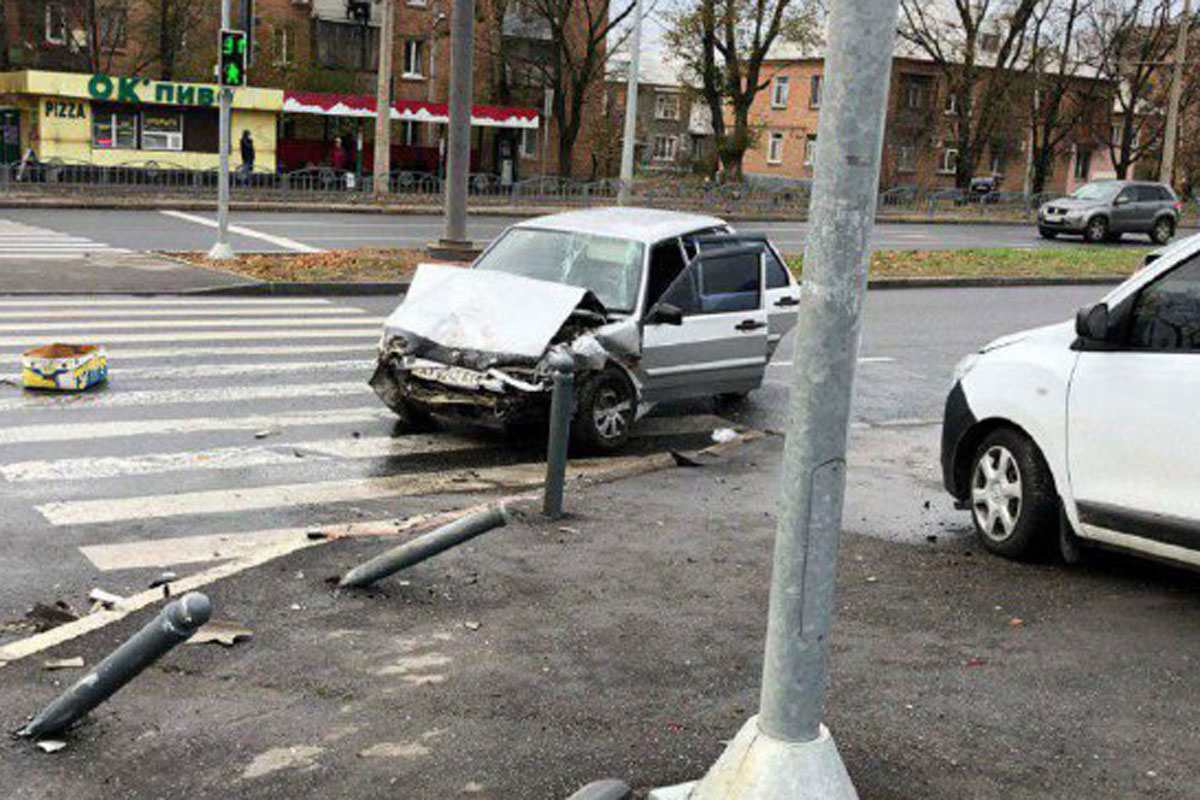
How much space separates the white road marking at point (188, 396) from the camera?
428 inches

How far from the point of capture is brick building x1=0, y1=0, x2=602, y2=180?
47844 mm

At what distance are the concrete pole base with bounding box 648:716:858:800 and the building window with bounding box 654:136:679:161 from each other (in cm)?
9614

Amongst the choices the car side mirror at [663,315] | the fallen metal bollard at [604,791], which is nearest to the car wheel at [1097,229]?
the car side mirror at [663,315]

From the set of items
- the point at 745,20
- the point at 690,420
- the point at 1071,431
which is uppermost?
the point at 745,20

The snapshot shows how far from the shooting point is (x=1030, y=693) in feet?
17.6

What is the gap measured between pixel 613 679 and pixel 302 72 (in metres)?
54.9

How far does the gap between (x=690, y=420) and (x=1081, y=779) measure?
761cm

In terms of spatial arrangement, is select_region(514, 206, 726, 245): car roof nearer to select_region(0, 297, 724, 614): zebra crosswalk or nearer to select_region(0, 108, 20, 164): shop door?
select_region(0, 297, 724, 614): zebra crosswalk

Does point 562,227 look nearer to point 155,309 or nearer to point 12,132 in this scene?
point 155,309

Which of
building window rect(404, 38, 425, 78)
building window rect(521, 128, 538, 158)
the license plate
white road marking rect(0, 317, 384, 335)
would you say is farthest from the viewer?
building window rect(521, 128, 538, 158)

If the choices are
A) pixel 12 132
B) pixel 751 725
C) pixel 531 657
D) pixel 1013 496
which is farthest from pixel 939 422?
pixel 12 132

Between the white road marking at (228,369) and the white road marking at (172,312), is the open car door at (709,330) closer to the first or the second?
the white road marking at (228,369)

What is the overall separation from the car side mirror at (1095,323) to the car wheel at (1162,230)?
37.2 metres

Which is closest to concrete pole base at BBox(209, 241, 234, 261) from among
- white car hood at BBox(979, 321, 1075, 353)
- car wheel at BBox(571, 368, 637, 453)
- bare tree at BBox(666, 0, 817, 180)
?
car wheel at BBox(571, 368, 637, 453)
